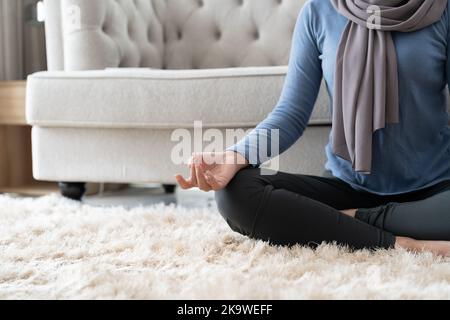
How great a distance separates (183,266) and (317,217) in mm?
263

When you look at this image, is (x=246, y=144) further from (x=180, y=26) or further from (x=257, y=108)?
(x=180, y=26)

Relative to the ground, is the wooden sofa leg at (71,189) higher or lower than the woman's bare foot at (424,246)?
lower

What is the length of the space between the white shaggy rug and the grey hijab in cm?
24

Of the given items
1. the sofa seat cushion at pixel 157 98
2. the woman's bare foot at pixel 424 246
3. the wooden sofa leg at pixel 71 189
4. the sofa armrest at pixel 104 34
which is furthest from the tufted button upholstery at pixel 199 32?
the woman's bare foot at pixel 424 246

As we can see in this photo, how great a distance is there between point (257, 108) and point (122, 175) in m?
0.45

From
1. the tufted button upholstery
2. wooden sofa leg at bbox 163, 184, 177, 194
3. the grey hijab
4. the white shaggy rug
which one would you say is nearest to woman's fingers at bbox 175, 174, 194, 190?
the white shaggy rug

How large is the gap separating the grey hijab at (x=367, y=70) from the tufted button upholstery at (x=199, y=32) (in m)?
0.97

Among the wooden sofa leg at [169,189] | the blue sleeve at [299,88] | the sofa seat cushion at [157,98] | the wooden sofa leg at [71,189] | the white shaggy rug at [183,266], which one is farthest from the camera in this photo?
the wooden sofa leg at [169,189]

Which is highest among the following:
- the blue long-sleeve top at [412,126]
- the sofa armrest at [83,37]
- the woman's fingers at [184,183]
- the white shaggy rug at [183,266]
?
the sofa armrest at [83,37]

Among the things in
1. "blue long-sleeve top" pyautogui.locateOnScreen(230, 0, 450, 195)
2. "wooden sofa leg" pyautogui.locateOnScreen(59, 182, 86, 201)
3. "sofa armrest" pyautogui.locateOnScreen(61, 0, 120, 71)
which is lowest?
"wooden sofa leg" pyautogui.locateOnScreen(59, 182, 86, 201)

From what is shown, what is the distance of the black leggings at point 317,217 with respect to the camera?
1002 millimetres

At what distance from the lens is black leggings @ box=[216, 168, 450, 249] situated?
3.29 ft

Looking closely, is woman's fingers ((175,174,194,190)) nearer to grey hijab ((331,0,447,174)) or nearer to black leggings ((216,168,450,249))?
black leggings ((216,168,450,249))

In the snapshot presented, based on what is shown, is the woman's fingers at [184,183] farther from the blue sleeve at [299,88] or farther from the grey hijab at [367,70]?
the grey hijab at [367,70]
